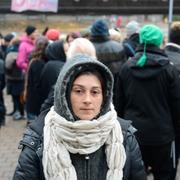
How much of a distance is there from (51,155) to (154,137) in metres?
2.33

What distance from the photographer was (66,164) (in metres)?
2.43

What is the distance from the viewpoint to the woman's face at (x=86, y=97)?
2.44 metres

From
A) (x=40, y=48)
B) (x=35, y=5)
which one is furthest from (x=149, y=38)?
(x=35, y=5)

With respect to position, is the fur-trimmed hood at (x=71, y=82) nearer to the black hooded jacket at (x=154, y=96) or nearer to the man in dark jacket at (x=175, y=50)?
the black hooded jacket at (x=154, y=96)

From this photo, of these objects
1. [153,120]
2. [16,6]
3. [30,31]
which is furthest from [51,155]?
[16,6]

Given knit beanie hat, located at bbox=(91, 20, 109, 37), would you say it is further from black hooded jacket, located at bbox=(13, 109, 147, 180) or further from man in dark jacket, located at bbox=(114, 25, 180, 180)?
black hooded jacket, located at bbox=(13, 109, 147, 180)

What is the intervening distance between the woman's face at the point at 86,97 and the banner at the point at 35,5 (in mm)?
8610

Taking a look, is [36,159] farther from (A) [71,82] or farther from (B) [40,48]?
(B) [40,48]

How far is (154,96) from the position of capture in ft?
15.1

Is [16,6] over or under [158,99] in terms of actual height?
over

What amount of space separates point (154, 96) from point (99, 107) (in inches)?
86.6

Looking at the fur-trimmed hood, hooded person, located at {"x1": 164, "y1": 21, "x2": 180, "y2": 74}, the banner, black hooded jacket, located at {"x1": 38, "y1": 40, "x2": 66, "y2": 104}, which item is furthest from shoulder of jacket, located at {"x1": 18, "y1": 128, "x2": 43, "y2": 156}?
the banner

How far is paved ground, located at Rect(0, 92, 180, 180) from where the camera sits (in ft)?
21.7

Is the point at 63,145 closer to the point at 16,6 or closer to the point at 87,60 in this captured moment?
the point at 87,60
